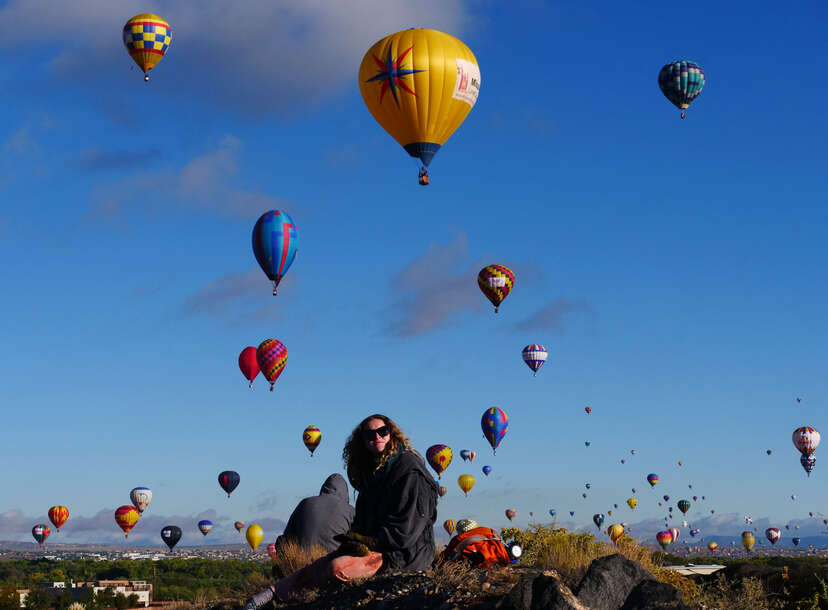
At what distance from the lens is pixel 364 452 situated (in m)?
11.0

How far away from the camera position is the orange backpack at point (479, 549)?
1120 centimetres

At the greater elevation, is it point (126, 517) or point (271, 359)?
point (271, 359)

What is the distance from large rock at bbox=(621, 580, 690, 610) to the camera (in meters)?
9.11

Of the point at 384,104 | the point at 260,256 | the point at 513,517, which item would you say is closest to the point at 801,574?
the point at 384,104

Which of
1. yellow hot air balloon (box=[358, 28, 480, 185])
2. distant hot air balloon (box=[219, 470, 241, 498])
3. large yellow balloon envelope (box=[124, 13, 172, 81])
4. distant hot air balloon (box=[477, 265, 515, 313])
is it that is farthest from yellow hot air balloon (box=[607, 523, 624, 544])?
distant hot air balloon (box=[219, 470, 241, 498])

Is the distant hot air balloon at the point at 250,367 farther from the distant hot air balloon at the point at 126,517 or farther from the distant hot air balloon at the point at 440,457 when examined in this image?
the distant hot air balloon at the point at 126,517

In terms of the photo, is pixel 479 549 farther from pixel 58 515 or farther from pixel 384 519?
pixel 58 515

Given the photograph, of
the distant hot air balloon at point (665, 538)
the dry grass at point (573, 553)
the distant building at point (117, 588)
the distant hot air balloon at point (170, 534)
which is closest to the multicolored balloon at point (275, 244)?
the dry grass at point (573, 553)

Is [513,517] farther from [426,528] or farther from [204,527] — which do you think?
[426,528]

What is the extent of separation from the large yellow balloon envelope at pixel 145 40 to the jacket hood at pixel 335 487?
36948 millimetres

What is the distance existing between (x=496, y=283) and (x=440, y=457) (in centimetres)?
2095

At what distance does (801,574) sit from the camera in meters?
16.4

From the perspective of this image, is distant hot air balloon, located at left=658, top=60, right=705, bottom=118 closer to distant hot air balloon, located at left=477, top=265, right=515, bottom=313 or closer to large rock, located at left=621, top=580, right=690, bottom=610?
distant hot air balloon, located at left=477, top=265, right=515, bottom=313

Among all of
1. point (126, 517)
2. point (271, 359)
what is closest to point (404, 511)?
point (271, 359)
